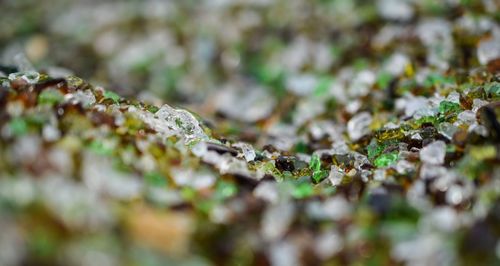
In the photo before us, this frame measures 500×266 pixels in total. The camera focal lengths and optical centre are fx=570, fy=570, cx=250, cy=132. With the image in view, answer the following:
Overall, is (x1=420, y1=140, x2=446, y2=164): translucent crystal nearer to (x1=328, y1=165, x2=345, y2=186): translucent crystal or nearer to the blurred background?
(x1=328, y1=165, x2=345, y2=186): translucent crystal

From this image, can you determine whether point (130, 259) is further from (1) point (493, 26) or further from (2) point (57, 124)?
(1) point (493, 26)

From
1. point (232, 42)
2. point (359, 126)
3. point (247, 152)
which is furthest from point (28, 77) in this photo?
point (232, 42)

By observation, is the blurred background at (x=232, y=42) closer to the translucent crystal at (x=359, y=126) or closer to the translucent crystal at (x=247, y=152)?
the translucent crystal at (x=359, y=126)

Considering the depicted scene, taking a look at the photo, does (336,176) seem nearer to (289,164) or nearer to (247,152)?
(289,164)

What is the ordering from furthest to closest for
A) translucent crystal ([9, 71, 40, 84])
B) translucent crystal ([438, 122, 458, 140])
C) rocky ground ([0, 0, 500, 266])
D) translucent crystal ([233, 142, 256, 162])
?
translucent crystal ([233, 142, 256, 162]), translucent crystal ([9, 71, 40, 84]), translucent crystal ([438, 122, 458, 140]), rocky ground ([0, 0, 500, 266])

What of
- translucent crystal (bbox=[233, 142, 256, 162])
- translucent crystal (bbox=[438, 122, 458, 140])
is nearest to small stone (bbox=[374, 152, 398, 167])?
translucent crystal (bbox=[438, 122, 458, 140])
